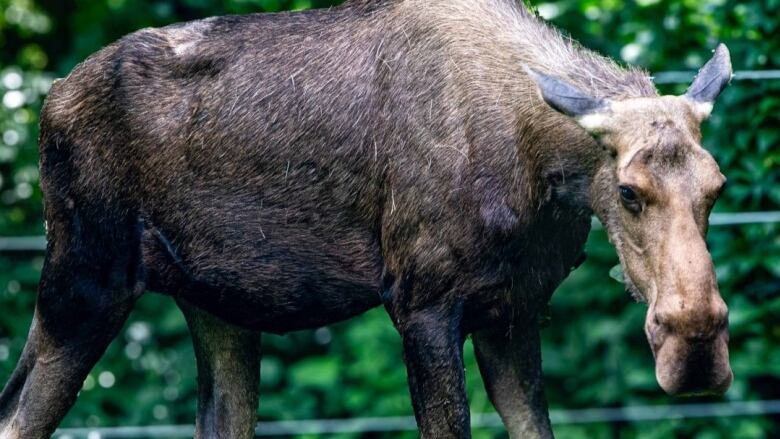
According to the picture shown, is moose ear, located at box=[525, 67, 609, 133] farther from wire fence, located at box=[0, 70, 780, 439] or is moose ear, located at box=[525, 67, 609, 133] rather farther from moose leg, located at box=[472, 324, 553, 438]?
wire fence, located at box=[0, 70, 780, 439]

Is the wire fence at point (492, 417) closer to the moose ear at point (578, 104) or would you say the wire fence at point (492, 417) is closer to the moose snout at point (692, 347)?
the moose ear at point (578, 104)

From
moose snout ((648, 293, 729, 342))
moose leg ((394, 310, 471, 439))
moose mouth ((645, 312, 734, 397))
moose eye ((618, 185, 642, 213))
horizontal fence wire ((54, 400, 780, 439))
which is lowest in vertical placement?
horizontal fence wire ((54, 400, 780, 439))

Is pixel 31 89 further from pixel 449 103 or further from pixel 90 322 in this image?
pixel 449 103

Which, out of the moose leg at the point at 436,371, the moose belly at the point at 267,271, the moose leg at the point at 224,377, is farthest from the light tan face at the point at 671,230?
the moose leg at the point at 224,377

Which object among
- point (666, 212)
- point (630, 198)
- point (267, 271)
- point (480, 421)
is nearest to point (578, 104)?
point (630, 198)

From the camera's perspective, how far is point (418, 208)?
502 centimetres

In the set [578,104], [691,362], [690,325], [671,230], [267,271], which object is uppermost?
[578,104]

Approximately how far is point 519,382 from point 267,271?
992 millimetres

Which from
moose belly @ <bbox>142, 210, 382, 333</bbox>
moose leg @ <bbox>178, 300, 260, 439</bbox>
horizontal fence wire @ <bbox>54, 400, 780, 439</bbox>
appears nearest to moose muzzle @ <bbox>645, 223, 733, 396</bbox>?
moose belly @ <bbox>142, 210, 382, 333</bbox>

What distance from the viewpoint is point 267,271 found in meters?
5.36

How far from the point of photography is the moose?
487 centimetres

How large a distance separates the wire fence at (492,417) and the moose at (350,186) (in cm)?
229

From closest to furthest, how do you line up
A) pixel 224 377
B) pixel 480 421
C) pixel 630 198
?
pixel 630 198, pixel 224 377, pixel 480 421

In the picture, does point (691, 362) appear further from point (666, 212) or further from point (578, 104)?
point (578, 104)
